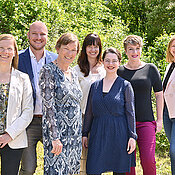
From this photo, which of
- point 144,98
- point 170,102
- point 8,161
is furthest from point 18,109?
point 170,102

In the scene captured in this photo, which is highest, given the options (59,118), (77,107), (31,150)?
(77,107)

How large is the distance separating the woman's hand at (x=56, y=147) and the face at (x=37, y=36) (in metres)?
1.35

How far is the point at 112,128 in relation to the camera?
355 centimetres

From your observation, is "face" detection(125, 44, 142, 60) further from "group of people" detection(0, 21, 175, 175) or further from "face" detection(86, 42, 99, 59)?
"face" detection(86, 42, 99, 59)

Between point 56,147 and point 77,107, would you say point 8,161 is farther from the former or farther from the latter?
point 77,107

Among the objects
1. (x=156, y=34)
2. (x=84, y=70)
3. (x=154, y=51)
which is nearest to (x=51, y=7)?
(x=154, y=51)

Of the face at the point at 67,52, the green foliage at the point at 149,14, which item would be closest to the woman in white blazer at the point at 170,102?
the face at the point at 67,52

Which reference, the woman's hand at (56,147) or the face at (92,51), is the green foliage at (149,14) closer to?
the face at (92,51)

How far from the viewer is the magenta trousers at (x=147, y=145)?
12.5 feet

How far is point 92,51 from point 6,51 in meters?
1.32

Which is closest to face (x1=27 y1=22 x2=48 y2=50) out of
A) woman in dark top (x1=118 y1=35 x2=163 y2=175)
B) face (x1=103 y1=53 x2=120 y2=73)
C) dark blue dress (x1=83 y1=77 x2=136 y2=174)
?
face (x1=103 y1=53 x2=120 y2=73)

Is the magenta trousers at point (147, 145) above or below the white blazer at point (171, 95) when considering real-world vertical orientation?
below

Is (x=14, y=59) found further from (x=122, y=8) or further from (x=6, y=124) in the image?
(x=122, y=8)

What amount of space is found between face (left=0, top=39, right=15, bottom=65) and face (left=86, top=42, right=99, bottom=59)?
1.20 metres
